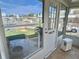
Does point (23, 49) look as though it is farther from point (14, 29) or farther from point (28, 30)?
point (14, 29)

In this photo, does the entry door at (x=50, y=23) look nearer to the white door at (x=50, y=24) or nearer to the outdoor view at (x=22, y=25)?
the white door at (x=50, y=24)

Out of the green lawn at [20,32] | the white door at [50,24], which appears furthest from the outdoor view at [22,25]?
the white door at [50,24]

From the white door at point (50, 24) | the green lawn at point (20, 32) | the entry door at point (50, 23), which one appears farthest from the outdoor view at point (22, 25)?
the entry door at point (50, 23)

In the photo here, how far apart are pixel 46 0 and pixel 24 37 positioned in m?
1.21

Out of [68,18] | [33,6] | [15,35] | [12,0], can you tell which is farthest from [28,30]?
[68,18]

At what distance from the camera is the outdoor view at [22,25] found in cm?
154

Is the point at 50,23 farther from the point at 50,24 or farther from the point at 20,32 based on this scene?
the point at 20,32

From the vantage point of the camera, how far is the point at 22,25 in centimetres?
190

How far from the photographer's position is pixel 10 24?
Answer: 1.61 metres

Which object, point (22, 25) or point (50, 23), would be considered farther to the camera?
point (50, 23)

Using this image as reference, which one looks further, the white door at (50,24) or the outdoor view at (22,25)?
the white door at (50,24)

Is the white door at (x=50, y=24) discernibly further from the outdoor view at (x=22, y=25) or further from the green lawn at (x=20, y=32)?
the green lawn at (x=20, y=32)

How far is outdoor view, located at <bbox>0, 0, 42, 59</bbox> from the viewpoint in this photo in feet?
5.06

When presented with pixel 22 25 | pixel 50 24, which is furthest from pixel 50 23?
pixel 22 25
